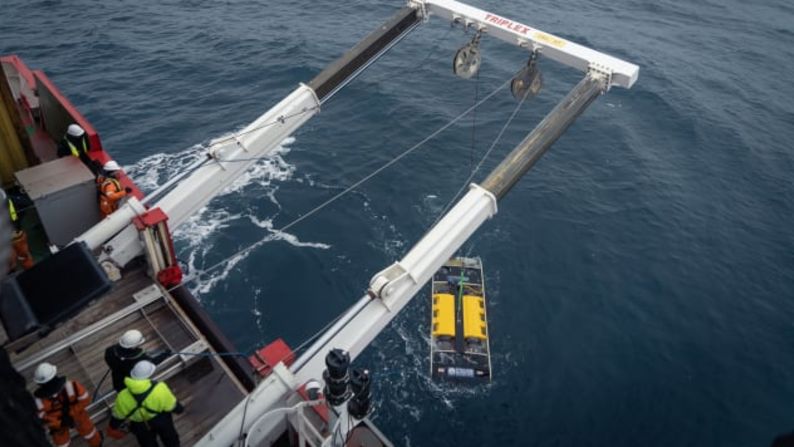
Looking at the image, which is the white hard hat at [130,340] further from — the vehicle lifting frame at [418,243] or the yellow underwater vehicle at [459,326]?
the yellow underwater vehicle at [459,326]

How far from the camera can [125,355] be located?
370 inches

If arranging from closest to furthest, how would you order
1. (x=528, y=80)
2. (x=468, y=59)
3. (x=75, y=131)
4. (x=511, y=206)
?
(x=75, y=131) < (x=528, y=80) < (x=468, y=59) < (x=511, y=206)

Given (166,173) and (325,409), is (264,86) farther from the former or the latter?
(325,409)

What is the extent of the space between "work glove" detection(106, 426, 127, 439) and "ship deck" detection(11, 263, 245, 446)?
24cm

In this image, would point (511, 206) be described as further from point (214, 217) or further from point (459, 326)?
point (214, 217)

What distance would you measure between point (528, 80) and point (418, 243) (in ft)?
25.6

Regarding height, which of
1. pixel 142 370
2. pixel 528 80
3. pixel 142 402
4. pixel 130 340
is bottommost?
pixel 142 402

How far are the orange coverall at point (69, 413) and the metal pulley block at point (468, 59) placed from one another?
1342cm

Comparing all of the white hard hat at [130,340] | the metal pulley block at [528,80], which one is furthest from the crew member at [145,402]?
the metal pulley block at [528,80]

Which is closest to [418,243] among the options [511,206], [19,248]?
[19,248]

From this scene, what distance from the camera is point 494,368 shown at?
68.3 feet

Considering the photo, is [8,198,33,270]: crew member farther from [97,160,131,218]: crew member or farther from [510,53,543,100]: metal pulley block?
[510,53,543,100]: metal pulley block

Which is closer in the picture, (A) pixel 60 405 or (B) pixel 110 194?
(A) pixel 60 405

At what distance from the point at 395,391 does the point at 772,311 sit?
57.7ft
